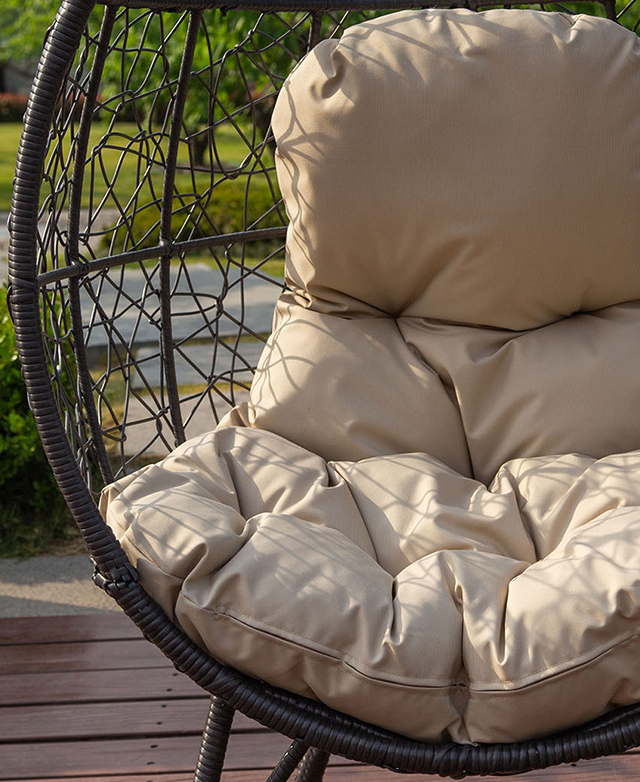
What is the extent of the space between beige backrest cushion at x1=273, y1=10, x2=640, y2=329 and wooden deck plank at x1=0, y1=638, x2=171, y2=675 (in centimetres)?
77

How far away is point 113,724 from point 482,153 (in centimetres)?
98

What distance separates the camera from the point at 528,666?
0.88m

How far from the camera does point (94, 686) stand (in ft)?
5.20

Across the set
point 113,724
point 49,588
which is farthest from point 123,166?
point 113,724

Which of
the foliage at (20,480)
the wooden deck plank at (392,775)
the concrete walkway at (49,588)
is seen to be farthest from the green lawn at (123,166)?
the wooden deck plank at (392,775)

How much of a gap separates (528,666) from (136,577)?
0.38 metres

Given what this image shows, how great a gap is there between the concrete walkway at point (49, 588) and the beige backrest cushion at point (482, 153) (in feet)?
3.14

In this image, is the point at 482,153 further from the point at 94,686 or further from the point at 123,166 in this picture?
the point at 123,166

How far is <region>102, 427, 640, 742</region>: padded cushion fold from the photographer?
0.89 meters

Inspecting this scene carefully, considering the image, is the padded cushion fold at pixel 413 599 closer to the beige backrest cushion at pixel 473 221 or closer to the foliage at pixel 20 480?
the beige backrest cushion at pixel 473 221

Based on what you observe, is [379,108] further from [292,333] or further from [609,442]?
[609,442]

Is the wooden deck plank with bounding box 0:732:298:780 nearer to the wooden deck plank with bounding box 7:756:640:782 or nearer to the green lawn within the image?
the wooden deck plank with bounding box 7:756:640:782

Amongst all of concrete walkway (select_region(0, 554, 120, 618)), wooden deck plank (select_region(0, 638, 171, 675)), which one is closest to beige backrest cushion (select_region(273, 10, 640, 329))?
wooden deck plank (select_region(0, 638, 171, 675))

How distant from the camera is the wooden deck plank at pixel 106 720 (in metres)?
1.47
